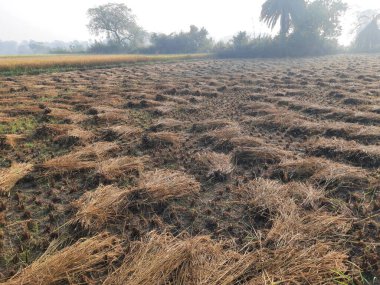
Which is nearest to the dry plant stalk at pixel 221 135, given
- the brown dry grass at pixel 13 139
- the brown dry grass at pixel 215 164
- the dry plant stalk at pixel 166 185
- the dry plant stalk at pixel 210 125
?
the dry plant stalk at pixel 210 125

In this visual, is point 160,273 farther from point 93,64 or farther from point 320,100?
point 93,64

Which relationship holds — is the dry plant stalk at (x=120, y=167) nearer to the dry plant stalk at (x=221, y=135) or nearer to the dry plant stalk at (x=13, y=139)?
the dry plant stalk at (x=221, y=135)

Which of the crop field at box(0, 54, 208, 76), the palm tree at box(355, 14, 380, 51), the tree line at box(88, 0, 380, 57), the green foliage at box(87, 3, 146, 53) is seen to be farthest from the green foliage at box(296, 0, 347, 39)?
the green foliage at box(87, 3, 146, 53)

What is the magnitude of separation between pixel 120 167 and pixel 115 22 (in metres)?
77.7

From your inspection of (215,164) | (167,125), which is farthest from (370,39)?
(215,164)

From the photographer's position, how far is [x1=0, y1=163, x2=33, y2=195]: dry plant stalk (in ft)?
14.4

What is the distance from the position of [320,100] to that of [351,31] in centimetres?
7649

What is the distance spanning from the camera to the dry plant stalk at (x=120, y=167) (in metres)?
4.92

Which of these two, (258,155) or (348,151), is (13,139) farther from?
(348,151)

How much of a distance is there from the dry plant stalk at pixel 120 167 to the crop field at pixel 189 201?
0.09 ft

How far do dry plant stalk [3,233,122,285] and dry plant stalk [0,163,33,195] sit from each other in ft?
6.13

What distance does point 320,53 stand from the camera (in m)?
45.3

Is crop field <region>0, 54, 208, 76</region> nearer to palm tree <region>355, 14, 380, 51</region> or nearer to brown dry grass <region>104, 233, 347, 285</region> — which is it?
brown dry grass <region>104, 233, 347, 285</region>

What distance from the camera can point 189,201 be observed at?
14.1 ft
